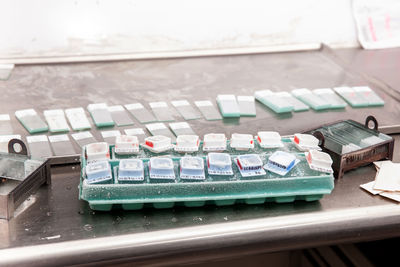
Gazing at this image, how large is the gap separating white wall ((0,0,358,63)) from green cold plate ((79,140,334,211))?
36.5 inches

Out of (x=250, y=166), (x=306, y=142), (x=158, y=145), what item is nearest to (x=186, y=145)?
(x=158, y=145)

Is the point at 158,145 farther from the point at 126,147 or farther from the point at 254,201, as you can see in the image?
the point at 254,201

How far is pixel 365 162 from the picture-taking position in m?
1.30

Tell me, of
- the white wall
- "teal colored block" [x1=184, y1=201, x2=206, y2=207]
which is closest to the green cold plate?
"teal colored block" [x1=184, y1=201, x2=206, y2=207]

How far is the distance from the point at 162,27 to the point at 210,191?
107cm

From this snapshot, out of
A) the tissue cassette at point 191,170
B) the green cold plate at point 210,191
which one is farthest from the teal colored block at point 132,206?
the tissue cassette at point 191,170

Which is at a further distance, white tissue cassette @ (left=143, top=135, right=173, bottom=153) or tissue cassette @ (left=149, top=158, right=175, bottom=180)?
white tissue cassette @ (left=143, top=135, right=173, bottom=153)

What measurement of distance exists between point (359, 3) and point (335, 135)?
109cm

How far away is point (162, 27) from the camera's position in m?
2.01

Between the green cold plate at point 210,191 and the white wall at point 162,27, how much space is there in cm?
93

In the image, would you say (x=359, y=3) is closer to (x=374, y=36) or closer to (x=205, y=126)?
(x=374, y=36)

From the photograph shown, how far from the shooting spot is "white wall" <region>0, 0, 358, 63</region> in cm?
188

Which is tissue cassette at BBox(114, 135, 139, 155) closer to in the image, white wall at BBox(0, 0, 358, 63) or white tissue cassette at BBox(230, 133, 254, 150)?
white tissue cassette at BBox(230, 133, 254, 150)

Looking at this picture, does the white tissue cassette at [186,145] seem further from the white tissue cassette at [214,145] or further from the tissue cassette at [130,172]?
the tissue cassette at [130,172]
